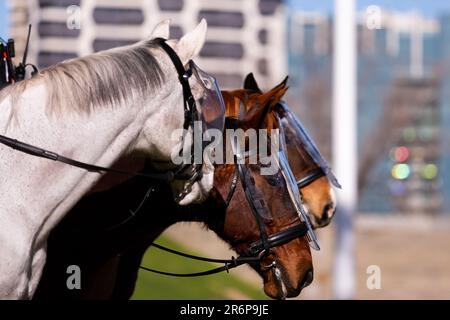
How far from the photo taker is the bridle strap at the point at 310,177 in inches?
277

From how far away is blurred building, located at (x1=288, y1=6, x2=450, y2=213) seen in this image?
3428 centimetres

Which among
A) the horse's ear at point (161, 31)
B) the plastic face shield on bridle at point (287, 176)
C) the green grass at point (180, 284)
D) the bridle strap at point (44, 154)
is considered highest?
the horse's ear at point (161, 31)

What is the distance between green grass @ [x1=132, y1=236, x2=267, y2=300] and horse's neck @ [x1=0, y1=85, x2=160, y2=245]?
448 cm

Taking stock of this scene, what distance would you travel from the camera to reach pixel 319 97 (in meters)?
33.9

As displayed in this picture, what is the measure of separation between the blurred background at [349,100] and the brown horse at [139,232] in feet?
1.66

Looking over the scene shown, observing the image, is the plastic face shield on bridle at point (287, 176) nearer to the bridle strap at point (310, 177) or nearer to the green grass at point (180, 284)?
the bridle strap at point (310, 177)

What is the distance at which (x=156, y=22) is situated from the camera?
27.8ft

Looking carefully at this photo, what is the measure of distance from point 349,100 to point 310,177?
3933 mm

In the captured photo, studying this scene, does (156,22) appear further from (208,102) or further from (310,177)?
(208,102)

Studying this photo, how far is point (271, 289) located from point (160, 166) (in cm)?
91

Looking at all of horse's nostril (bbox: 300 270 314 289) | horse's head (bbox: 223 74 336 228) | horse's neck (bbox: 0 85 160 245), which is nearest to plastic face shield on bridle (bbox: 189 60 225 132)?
horse's neck (bbox: 0 85 160 245)
